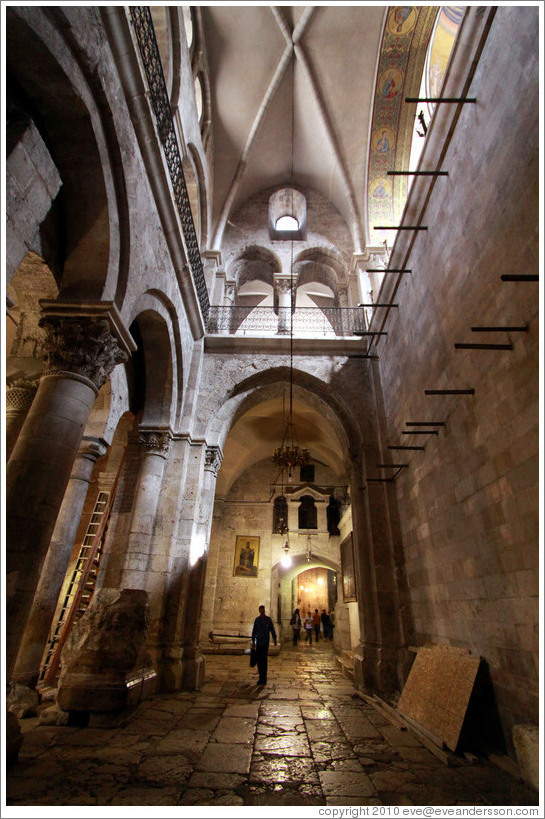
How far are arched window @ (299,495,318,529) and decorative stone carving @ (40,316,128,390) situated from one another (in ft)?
38.3

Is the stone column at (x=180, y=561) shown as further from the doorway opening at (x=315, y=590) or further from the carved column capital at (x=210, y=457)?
the doorway opening at (x=315, y=590)

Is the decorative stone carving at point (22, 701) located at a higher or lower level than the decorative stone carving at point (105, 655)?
lower

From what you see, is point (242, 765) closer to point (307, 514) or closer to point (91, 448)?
point (91, 448)

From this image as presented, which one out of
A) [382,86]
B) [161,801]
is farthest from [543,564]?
[382,86]

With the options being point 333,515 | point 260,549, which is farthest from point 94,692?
point 333,515

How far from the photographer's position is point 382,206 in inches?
402

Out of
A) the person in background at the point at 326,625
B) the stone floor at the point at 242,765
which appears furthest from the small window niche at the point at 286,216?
the person in background at the point at 326,625

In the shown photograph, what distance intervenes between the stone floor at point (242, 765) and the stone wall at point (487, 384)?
0.94 m

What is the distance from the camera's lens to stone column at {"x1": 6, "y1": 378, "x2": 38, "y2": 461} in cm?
601

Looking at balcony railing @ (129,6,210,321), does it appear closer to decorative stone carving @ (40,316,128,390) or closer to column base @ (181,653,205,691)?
decorative stone carving @ (40,316,128,390)

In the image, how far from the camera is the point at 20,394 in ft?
20.2

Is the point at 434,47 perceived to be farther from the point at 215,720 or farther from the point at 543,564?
the point at 215,720

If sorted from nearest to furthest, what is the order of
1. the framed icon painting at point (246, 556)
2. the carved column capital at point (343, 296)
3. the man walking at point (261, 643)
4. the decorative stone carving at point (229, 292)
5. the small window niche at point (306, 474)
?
the man walking at point (261, 643) < the decorative stone carving at point (229, 292) < the carved column capital at point (343, 296) < the framed icon painting at point (246, 556) < the small window niche at point (306, 474)

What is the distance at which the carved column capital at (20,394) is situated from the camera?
611cm
